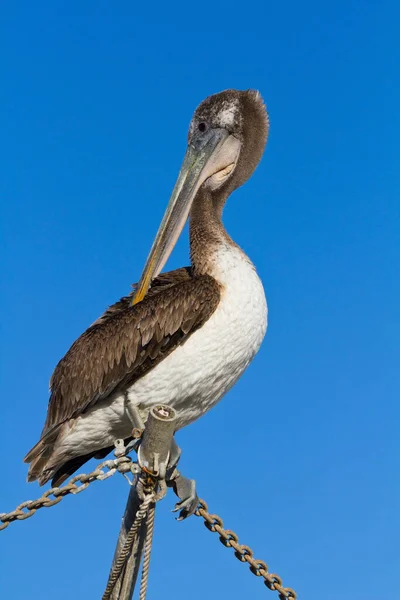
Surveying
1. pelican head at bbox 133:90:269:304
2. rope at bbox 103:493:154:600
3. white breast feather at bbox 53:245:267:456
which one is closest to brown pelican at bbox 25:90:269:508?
white breast feather at bbox 53:245:267:456

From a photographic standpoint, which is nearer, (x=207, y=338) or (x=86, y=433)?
(x=207, y=338)

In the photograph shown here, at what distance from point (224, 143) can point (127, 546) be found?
354 centimetres

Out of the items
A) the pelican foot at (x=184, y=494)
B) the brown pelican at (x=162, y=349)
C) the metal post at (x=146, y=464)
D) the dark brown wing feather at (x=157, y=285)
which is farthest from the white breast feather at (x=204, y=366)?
the metal post at (x=146, y=464)

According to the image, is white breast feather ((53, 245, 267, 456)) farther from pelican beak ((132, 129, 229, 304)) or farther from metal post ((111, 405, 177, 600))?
metal post ((111, 405, 177, 600))

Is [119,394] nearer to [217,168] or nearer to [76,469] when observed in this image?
[76,469]

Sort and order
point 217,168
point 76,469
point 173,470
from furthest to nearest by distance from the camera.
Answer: point 217,168
point 76,469
point 173,470

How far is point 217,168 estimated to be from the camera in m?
6.54

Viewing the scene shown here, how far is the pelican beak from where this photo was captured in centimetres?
600

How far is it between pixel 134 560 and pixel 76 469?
1.81 m

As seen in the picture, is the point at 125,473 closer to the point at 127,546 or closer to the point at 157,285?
the point at 127,546

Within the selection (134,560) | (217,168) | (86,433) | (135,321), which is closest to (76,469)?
(86,433)

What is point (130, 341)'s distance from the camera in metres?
5.42

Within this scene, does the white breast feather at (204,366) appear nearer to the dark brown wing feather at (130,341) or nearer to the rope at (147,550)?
the dark brown wing feather at (130,341)

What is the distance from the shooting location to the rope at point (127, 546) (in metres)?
4.04
